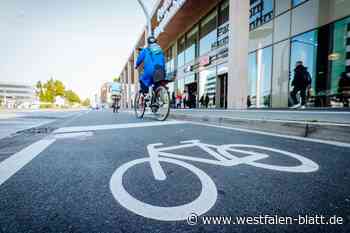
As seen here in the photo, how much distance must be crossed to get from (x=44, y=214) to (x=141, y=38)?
1127 inches

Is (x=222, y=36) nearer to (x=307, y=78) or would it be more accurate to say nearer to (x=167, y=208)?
(x=307, y=78)

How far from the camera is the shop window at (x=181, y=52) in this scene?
20503mm

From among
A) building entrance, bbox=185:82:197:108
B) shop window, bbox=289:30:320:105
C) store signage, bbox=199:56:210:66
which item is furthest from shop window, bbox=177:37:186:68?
shop window, bbox=289:30:320:105

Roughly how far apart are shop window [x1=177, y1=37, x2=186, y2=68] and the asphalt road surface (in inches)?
778

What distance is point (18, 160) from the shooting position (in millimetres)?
1818

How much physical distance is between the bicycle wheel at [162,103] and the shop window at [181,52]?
1537 centimetres

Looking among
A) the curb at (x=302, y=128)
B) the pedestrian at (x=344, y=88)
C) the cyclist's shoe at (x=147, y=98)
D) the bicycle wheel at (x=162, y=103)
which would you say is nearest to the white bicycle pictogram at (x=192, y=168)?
the curb at (x=302, y=128)

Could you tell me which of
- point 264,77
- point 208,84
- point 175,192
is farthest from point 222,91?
point 175,192

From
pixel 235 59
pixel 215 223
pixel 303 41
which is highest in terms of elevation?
pixel 303 41

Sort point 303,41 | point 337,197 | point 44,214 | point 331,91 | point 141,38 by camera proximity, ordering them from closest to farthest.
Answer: point 44,214
point 337,197
point 331,91
point 303,41
point 141,38

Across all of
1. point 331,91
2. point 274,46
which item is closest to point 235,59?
point 274,46

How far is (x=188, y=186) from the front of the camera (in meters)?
1.27

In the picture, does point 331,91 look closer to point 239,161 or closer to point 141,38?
point 239,161

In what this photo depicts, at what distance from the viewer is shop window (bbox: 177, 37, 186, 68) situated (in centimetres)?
2050
